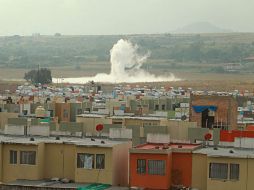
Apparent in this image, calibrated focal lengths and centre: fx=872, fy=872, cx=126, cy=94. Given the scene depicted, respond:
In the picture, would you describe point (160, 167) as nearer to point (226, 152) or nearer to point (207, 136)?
point (226, 152)

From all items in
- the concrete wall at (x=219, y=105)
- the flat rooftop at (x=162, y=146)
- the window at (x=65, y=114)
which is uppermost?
the concrete wall at (x=219, y=105)

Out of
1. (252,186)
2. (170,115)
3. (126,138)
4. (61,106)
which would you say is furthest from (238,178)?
(61,106)

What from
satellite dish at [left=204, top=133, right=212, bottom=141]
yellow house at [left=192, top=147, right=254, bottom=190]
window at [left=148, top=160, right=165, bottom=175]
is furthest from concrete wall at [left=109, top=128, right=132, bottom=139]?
yellow house at [left=192, top=147, right=254, bottom=190]

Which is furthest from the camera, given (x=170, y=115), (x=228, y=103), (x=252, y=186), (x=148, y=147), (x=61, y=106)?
(x=61, y=106)

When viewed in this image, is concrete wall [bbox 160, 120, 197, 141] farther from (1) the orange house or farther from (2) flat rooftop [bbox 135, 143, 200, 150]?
(1) the orange house

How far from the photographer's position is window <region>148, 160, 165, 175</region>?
83.0ft

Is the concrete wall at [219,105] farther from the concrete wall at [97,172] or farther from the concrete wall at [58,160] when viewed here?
the concrete wall at [97,172]

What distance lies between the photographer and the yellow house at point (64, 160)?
26453mm

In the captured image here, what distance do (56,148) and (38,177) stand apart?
109cm

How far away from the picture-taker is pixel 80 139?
1180 inches

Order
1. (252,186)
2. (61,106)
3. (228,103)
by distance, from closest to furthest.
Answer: (252,186), (228,103), (61,106)

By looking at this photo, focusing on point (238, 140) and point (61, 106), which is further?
point (61, 106)

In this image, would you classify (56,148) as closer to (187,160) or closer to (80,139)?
(80,139)

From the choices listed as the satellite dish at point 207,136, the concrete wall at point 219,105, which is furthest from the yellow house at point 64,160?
the concrete wall at point 219,105
